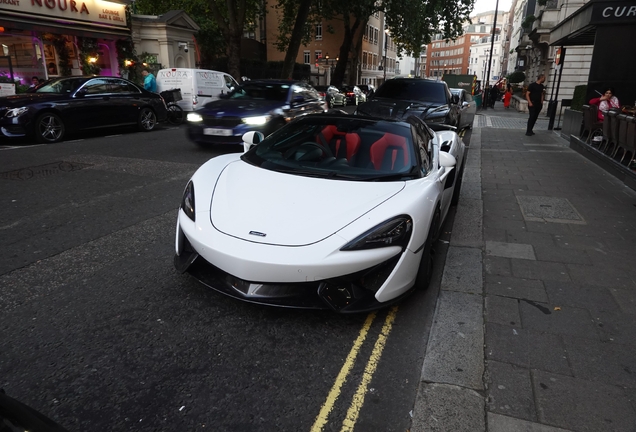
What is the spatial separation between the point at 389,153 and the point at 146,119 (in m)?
11.1

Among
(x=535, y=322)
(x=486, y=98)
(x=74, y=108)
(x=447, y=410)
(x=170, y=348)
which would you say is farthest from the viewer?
(x=486, y=98)

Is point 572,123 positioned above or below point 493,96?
above

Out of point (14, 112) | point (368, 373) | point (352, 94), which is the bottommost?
point (368, 373)

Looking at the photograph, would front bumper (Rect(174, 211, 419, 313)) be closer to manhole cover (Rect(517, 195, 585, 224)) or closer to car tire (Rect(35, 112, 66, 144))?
manhole cover (Rect(517, 195, 585, 224))

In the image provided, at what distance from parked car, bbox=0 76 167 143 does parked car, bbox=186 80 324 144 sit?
321cm

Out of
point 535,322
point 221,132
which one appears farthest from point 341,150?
point 221,132

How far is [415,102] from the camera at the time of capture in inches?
463

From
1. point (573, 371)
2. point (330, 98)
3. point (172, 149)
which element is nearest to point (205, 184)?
point (573, 371)

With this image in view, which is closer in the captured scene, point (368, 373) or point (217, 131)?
point (368, 373)

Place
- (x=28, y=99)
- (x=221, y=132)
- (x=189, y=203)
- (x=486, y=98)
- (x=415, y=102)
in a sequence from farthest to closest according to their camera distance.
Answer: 1. (x=486, y=98)
2. (x=415, y=102)
3. (x=28, y=99)
4. (x=221, y=132)
5. (x=189, y=203)

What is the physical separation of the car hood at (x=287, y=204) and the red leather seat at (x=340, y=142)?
24.8 inches

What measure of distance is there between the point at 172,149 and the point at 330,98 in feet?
61.5

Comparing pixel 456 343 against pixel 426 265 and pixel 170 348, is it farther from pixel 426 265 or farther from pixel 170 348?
pixel 170 348

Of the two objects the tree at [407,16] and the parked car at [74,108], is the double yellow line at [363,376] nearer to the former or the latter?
the parked car at [74,108]
